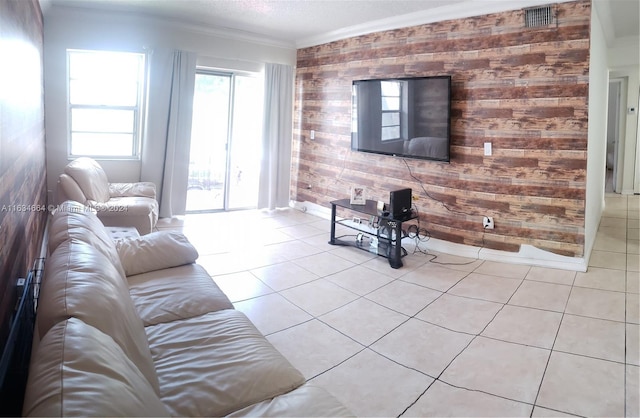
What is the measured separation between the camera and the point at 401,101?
4.46 metres

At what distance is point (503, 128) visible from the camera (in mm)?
3910

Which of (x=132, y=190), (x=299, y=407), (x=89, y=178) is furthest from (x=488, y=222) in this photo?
(x=89, y=178)

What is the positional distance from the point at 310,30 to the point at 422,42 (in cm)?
169

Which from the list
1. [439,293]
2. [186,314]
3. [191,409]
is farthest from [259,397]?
[439,293]

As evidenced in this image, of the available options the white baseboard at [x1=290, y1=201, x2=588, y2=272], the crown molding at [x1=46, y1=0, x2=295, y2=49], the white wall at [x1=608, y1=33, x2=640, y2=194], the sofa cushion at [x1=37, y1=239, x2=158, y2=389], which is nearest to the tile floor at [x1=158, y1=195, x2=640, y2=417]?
the white baseboard at [x1=290, y1=201, x2=588, y2=272]

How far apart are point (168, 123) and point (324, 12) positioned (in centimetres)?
237

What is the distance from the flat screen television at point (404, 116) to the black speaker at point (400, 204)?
1.74 feet

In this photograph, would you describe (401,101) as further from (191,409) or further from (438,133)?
(191,409)

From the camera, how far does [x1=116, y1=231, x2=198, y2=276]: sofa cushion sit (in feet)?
8.02

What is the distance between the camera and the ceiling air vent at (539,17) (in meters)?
3.59

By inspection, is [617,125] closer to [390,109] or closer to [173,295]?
[390,109]

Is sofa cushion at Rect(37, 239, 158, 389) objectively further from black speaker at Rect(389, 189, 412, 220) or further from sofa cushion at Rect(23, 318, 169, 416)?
black speaker at Rect(389, 189, 412, 220)

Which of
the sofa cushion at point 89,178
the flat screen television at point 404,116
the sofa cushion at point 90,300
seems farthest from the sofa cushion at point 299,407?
the sofa cushion at point 89,178

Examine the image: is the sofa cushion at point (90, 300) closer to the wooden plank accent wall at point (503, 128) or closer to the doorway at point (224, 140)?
the wooden plank accent wall at point (503, 128)
